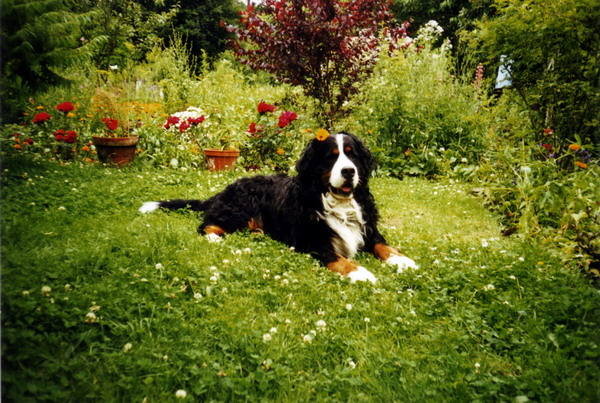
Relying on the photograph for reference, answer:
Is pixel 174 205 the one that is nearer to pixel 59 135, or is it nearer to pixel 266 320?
pixel 266 320

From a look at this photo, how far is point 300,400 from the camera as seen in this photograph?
152cm

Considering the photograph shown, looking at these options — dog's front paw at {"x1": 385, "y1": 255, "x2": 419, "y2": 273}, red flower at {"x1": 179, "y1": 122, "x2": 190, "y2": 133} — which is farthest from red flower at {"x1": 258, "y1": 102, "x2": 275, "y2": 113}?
dog's front paw at {"x1": 385, "y1": 255, "x2": 419, "y2": 273}

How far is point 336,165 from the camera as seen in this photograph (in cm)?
321

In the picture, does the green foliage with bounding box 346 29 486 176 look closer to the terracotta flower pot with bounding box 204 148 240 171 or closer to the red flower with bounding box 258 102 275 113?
the red flower with bounding box 258 102 275 113

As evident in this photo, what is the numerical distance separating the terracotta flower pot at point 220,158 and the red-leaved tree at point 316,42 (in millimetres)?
1714

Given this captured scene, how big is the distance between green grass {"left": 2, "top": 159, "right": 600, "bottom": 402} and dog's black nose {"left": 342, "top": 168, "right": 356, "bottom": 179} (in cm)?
78

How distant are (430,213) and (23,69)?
4841 millimetres

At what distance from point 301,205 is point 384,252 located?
87 centimetres

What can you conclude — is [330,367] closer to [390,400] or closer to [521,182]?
[390,400]

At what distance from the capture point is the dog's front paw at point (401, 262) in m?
2.92

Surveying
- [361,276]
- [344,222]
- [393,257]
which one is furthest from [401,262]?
[344,222]

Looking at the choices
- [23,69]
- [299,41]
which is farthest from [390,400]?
[299,41]

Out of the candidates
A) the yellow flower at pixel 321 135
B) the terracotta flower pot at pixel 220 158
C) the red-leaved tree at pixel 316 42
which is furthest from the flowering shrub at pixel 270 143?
the yellow flower at pixel 321 135

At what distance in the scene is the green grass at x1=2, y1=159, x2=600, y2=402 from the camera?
1515 mm
